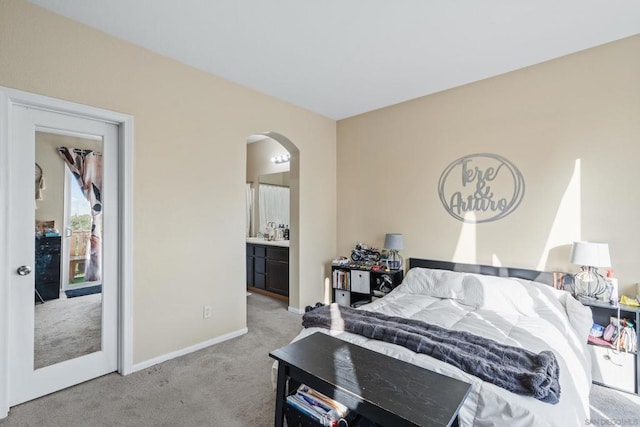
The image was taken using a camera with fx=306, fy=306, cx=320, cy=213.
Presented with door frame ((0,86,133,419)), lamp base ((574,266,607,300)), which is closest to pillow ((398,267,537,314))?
lamp base ((574,266,607,300))

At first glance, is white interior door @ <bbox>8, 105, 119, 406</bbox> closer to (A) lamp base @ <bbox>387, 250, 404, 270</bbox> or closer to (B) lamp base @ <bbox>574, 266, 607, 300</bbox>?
(A) lamp base @ <bbox>387, 250, 404, 270</bbox>

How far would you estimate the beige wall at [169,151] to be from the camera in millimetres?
2199

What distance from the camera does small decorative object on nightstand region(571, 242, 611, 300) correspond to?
242cm

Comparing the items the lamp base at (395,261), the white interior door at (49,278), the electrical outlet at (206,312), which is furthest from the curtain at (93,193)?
the lamp base at (395,261)

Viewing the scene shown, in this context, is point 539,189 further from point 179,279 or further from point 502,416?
point 179,279

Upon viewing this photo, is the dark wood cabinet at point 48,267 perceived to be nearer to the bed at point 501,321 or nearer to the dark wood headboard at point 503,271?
the bed at point 501,321

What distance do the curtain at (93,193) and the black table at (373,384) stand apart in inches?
72.5

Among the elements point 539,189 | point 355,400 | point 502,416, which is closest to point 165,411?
point 355,400

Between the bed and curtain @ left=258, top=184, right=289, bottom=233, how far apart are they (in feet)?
8.87

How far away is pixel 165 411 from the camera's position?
6.88 feet

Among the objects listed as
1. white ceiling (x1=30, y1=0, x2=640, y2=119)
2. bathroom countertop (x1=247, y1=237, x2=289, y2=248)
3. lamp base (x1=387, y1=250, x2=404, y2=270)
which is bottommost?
lamp base (x1=387, y1=250, x2=404, y2=270)

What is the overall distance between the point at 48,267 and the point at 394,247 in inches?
128

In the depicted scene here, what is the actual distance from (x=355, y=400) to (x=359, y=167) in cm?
340

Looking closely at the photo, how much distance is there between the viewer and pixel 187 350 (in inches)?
116
